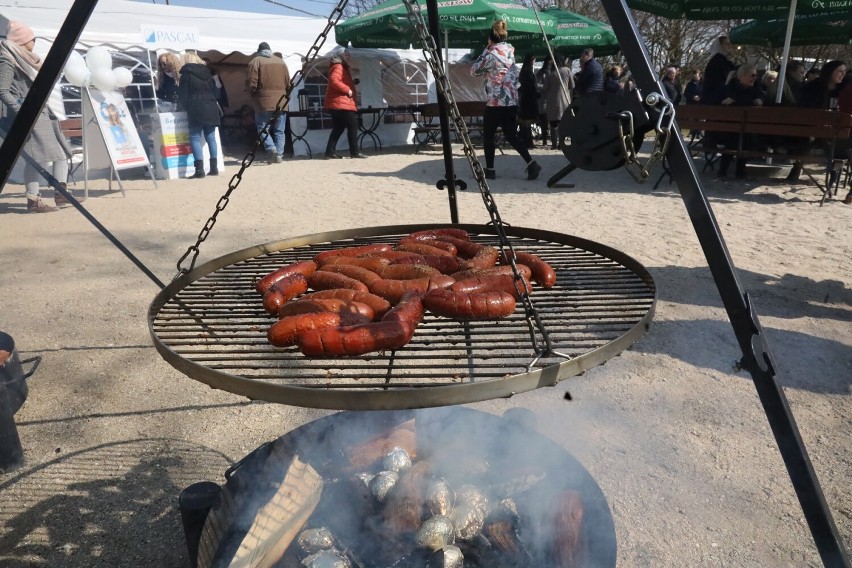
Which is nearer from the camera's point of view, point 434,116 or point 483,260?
point 483,260

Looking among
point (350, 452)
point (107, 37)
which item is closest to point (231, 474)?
point (350, 452)

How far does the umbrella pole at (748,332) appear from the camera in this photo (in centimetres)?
137

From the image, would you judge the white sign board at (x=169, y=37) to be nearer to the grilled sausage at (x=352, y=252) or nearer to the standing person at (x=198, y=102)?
the standing person at (x=198, y=102)

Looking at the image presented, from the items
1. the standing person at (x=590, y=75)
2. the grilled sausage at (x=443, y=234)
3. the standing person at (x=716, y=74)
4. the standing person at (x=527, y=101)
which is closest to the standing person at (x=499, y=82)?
the standing person at (x=590, y=75)

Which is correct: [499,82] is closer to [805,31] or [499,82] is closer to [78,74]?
[78,74]

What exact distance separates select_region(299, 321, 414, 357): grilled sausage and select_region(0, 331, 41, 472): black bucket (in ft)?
7.24

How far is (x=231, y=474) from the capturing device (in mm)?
2094

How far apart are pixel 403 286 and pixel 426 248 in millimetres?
415

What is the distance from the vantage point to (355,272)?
2.04 metres

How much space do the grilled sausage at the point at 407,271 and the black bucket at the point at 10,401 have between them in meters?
2.17

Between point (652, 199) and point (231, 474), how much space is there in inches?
295

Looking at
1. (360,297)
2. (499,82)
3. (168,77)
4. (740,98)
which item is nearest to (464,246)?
(360,297)

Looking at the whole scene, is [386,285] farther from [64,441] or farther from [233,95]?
[233,95]

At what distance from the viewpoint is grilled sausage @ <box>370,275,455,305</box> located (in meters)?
1.89
